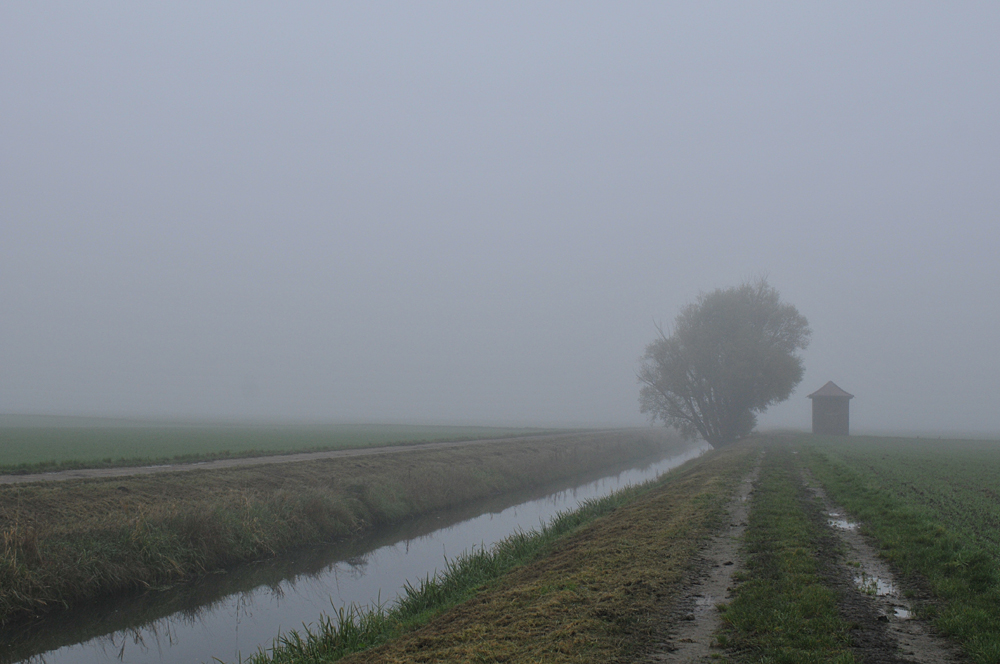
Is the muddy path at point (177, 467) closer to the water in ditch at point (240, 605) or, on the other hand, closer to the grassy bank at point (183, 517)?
the grassy bank at point (183, 517)

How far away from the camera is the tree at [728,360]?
159 feet

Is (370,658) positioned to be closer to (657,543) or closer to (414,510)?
(657,543)

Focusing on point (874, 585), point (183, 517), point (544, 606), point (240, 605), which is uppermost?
point (874, 585)

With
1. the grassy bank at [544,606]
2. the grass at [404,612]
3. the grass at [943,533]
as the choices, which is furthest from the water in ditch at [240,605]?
the grass at [943,533]

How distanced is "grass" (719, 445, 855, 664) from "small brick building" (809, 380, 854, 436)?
5779cm

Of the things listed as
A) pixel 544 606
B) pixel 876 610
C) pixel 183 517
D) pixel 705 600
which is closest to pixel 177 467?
pixel 183 517

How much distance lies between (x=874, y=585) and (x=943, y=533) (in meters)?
2.81

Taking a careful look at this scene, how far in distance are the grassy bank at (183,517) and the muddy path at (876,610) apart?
14490mm

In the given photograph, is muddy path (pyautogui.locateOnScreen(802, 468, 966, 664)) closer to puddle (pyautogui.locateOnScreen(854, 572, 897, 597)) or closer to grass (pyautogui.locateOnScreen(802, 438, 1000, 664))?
puddle (pyautogui.locateOnScreen(854, 572, 897, 597))

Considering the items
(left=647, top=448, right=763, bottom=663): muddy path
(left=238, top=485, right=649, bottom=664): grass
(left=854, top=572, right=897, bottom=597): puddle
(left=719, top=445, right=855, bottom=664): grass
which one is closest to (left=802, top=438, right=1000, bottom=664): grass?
(left=854, top=572, right=897, bottom=597): puddle

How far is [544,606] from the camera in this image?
26.5ft

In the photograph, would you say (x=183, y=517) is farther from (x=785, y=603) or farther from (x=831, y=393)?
(x=831, y=393)

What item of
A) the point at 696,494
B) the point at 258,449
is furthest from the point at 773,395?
the point at 258,449

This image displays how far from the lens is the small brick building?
204 ft
